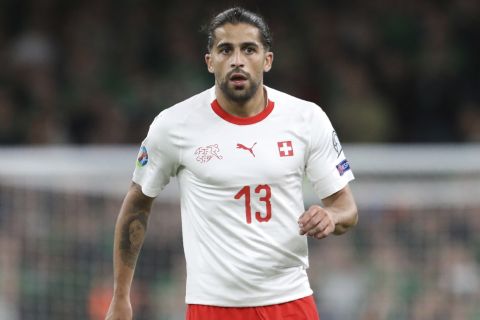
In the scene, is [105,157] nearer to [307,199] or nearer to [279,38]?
[307,199]

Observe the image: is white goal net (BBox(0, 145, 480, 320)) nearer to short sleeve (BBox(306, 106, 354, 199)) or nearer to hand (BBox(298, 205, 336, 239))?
short sleeve (BBox(306, 106, 354, 199))

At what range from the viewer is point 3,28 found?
1333 cm

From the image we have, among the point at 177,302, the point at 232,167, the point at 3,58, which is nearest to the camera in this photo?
the point at 232,167

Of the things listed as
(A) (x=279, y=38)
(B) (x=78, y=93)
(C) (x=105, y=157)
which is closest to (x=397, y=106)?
(A) (x=279, y=38)

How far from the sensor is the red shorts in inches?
200

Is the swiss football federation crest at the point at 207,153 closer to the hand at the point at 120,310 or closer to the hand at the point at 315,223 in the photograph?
the hand at the point at 315,223

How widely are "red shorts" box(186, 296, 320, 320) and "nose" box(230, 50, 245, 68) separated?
0.99m

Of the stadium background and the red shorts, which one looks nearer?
the red shorts

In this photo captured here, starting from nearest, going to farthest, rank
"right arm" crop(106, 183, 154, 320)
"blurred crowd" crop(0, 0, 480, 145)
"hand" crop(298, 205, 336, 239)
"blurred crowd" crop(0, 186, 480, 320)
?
"hand" crop(298, 205, 336, 239), "right arm" crop(106, 183, 154, 320), "blurred crowd" crop(0, 186, 480, 320), "blurred crowd" crop(0, 0, 480, 145)

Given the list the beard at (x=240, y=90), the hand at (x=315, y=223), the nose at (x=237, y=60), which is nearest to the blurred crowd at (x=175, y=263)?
the beard at (x=240, y=90)

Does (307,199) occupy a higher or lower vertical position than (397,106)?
lower

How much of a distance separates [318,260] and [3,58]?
16.1 ft

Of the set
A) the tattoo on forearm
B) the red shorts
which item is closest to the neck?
the tattoo on forearm

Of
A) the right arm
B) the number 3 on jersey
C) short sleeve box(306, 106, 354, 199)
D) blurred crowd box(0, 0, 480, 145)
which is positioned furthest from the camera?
blurred crowd box(0, 0, 480, 145)
